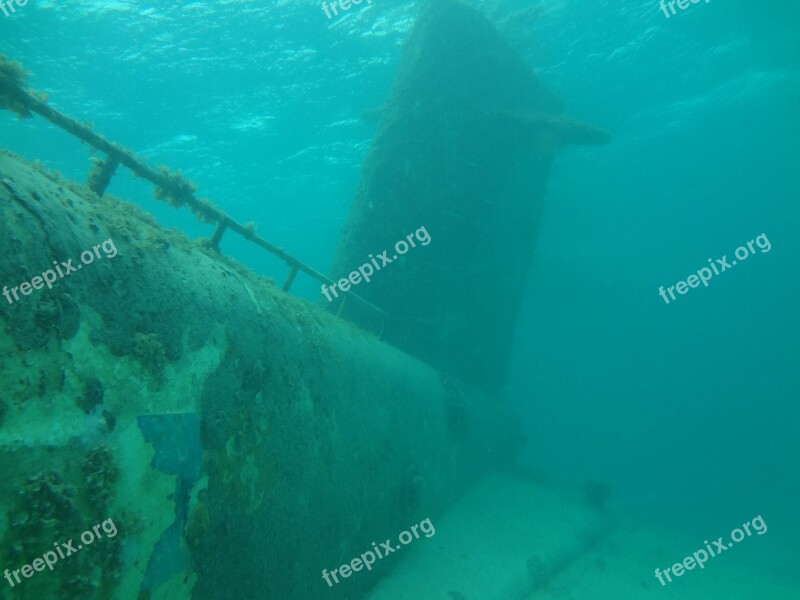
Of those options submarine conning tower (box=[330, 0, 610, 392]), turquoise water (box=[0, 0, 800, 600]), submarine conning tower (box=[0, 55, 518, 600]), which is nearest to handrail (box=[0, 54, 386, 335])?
submarine conning tower (box=[0, 55, 518, 600])

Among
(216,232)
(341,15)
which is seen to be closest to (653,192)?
(341,15)

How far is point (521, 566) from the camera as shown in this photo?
7.10 metres

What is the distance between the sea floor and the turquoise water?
0.85m

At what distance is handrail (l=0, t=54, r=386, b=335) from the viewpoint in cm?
282

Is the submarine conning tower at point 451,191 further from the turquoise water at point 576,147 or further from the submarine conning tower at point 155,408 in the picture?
the submarine conning tower at point 155,408

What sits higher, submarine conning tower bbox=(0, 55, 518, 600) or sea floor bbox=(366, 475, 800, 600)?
submarine conning tower bbox=(0, 55, 518, 600)

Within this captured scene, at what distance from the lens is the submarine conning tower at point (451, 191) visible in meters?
9.44

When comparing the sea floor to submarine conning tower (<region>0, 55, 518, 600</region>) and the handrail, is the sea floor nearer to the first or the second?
submarine conning tower (<region>0, 55, 518, 600</region>)

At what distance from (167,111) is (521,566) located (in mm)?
24322

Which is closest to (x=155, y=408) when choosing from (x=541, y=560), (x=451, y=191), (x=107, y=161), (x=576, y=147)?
(x=107, y=161)

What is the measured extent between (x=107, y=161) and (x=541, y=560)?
8.29m

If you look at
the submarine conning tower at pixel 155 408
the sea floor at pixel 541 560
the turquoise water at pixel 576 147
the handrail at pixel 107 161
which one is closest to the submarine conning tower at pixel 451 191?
the turquoise water at pixel 576 147

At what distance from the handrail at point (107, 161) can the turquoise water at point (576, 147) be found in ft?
2.16

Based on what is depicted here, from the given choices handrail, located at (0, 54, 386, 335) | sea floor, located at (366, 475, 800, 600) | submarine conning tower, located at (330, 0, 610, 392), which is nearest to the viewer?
handrail, located at (0, 54, 386, 335)
